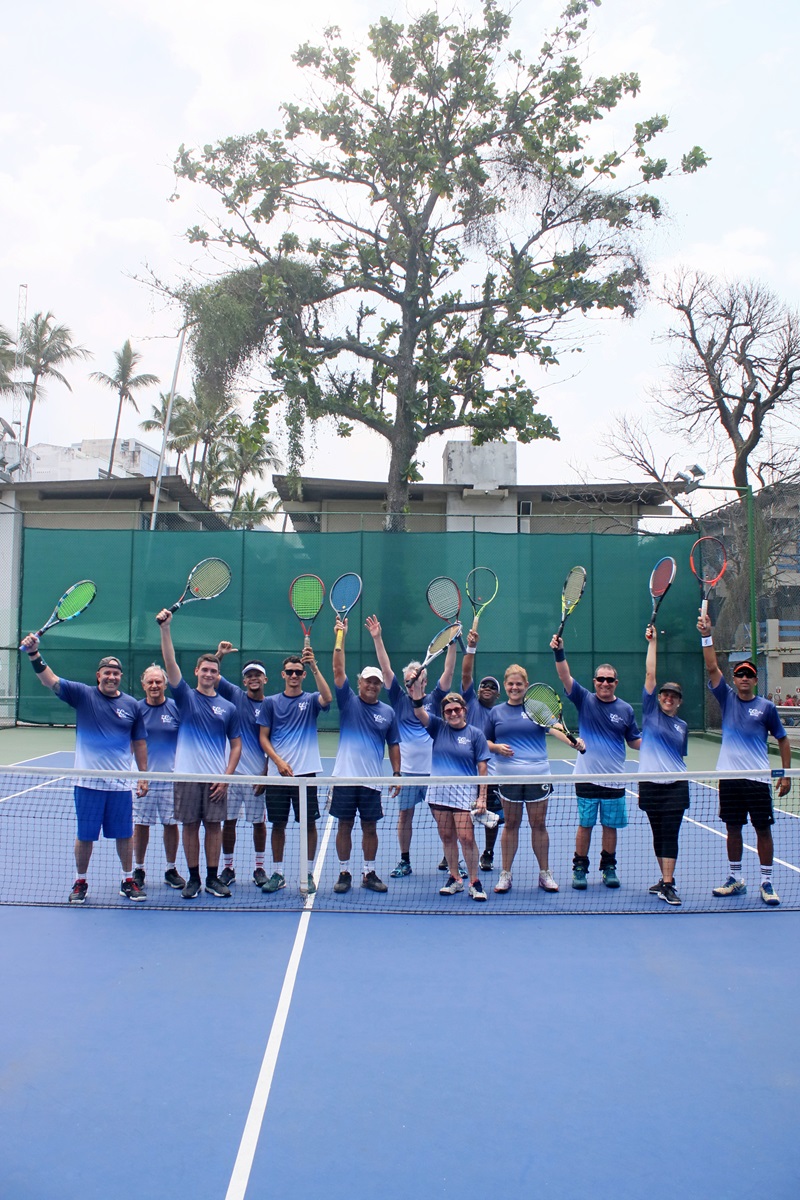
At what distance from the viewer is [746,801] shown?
632cm

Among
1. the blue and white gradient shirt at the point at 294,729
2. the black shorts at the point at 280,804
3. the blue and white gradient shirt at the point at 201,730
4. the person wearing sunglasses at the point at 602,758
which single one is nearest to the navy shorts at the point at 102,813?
the blue and white gradient shirt at the point at 201,730

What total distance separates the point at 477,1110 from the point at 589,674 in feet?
41.7

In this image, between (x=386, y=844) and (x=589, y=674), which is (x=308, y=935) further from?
(x=589, y=674)

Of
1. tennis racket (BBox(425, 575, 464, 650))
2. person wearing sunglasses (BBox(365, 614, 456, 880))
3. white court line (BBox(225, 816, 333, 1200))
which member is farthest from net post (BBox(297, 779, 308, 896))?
tennis racket (BBox(425, 575, 464, 650))

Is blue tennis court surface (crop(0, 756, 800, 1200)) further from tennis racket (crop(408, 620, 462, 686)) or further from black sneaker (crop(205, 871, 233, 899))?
tennis racket (crop(408, 620, 462, 686))

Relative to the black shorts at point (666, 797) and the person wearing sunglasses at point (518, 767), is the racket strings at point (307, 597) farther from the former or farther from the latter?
the black shorts at point (666, 797)

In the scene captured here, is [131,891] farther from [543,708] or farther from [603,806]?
[603,806]

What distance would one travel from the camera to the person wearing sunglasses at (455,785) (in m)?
6.25

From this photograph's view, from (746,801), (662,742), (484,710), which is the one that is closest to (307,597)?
(484,710)

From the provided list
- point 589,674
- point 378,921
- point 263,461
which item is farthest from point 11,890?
point 263,461

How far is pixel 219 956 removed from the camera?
16.5 feet

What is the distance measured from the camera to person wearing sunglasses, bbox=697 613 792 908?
247 inches

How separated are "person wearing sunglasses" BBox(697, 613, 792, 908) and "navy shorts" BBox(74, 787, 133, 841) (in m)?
3.90

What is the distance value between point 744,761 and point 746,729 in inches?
8.7
